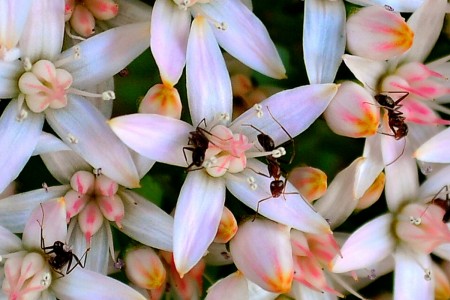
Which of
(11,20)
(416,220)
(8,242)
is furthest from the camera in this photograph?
(416,220)

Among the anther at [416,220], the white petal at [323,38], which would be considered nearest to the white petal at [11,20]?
the white petal at [323,38]

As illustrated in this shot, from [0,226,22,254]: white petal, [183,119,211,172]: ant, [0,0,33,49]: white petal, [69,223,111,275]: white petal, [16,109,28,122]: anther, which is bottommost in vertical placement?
[69,223,111,275]: white petal

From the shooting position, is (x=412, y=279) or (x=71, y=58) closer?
(x=71, y=58)

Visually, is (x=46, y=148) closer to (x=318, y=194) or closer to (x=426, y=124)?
(x=318, y=194)

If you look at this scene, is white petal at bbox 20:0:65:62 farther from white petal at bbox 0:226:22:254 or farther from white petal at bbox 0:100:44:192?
white petal at bbox 0:226:22:254

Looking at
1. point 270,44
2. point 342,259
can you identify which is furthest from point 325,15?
point 342,259

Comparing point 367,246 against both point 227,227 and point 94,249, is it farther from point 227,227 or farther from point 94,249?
point 94,249

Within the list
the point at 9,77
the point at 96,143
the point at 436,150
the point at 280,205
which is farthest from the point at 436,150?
the point at 9,77

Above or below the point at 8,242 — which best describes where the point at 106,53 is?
above

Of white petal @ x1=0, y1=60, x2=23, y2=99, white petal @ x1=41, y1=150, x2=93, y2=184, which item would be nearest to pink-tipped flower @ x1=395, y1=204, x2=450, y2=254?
white petal @ x1=41, y1=150, x2=93, y2=184
